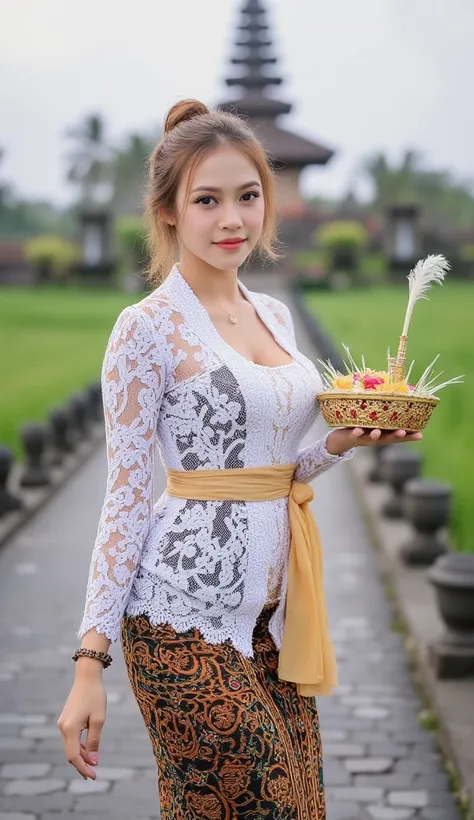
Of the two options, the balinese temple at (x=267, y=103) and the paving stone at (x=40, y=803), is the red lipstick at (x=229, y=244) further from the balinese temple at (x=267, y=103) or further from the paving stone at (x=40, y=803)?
the balinese temple at (x=267, y=103)

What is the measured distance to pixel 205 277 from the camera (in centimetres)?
285

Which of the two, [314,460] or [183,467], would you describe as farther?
[314,460]

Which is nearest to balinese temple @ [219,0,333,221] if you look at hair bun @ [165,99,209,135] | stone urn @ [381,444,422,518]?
stone urn @ [381,444,422,518]

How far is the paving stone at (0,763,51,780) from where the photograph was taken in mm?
4754

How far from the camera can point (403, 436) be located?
2.67 metres

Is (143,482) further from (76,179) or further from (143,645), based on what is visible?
(76,179)

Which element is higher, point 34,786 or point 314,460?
point 314,460

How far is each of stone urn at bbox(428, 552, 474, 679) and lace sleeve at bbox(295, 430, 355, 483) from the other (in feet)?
9.08

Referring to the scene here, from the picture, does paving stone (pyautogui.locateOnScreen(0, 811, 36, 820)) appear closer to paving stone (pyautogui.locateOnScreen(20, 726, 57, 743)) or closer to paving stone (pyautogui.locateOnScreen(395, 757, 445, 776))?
paving stone (pyautogui.locateOnScreen(20, 726, 57, 743))

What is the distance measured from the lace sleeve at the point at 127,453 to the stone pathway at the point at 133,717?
204 centimetres

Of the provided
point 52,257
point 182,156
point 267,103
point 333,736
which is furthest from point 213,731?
point 267,103

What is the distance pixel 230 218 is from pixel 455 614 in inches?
131

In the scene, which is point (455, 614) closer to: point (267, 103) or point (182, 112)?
point (182, 112)

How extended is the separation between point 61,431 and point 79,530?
3.99 metres
